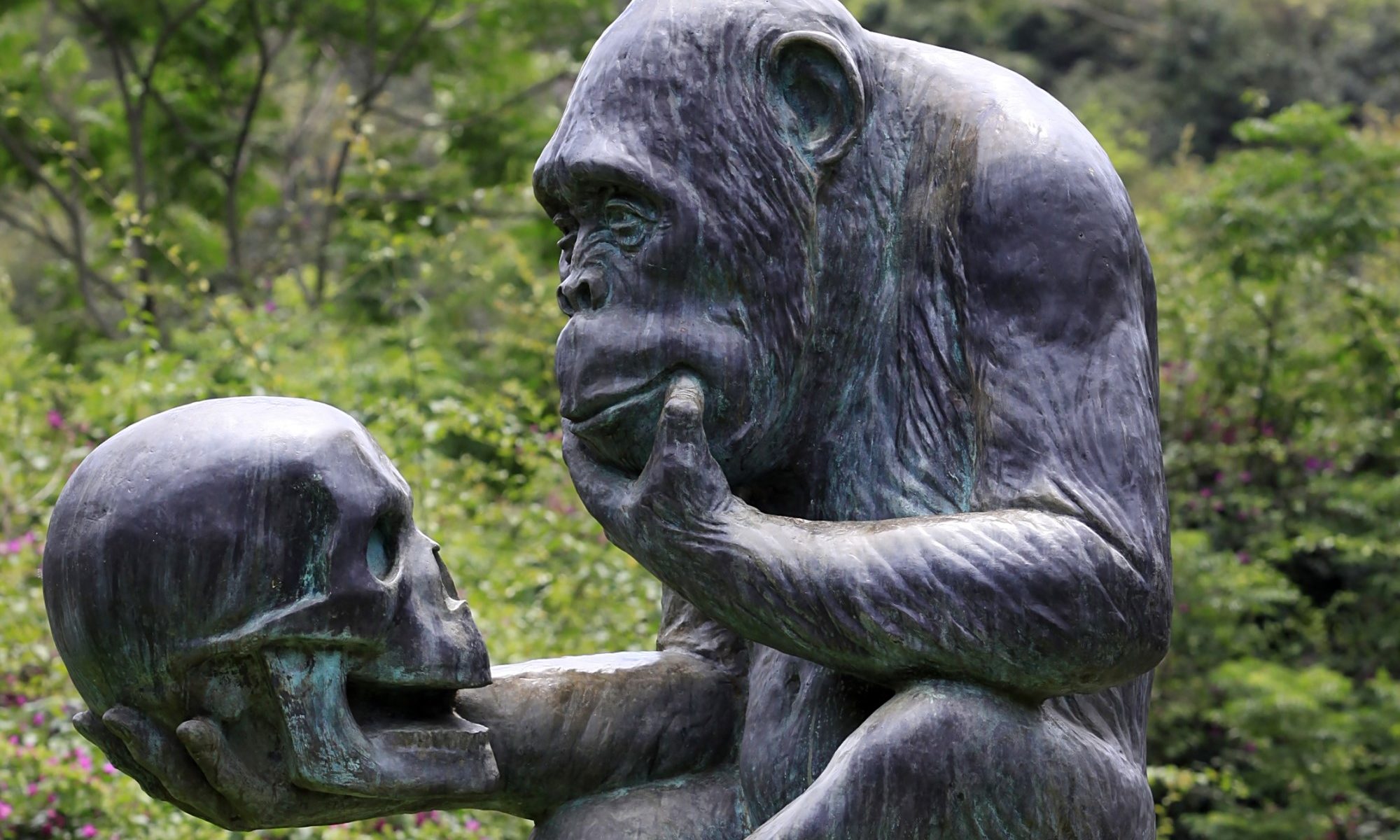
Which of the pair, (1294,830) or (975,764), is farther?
(1294,830)

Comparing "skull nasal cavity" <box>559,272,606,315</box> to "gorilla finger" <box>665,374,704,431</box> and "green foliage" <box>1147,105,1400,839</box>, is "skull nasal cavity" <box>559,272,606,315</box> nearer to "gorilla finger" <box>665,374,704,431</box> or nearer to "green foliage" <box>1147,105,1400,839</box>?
"gorilla finger" <box>665,374,704,431</box>

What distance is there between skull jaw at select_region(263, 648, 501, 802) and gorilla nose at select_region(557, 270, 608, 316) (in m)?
0.52

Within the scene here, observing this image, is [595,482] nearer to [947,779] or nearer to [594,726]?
[594,726]

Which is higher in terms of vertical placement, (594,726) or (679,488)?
(679,488)

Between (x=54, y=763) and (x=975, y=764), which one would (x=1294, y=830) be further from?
(x=975, y=764)

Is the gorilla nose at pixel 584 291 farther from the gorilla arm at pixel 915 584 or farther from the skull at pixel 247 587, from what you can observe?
the skull at pixel 247 587

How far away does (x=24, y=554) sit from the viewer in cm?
A: 561

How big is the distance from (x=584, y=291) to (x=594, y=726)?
0.62 meters

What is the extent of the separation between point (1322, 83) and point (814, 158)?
18613mm

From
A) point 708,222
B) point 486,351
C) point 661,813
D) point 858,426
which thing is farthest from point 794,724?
point 486,351

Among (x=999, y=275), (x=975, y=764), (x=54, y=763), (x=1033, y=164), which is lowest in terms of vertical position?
(x=54, y=763)

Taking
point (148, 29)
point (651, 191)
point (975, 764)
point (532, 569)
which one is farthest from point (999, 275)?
point (148, 29)

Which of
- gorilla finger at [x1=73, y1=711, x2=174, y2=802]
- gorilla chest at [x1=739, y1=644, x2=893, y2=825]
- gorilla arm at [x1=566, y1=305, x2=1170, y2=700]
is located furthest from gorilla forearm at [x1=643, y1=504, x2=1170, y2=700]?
gorilla finger at [x1=73, y1=711, x2=174, y2=802]

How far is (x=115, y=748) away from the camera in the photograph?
202cm
